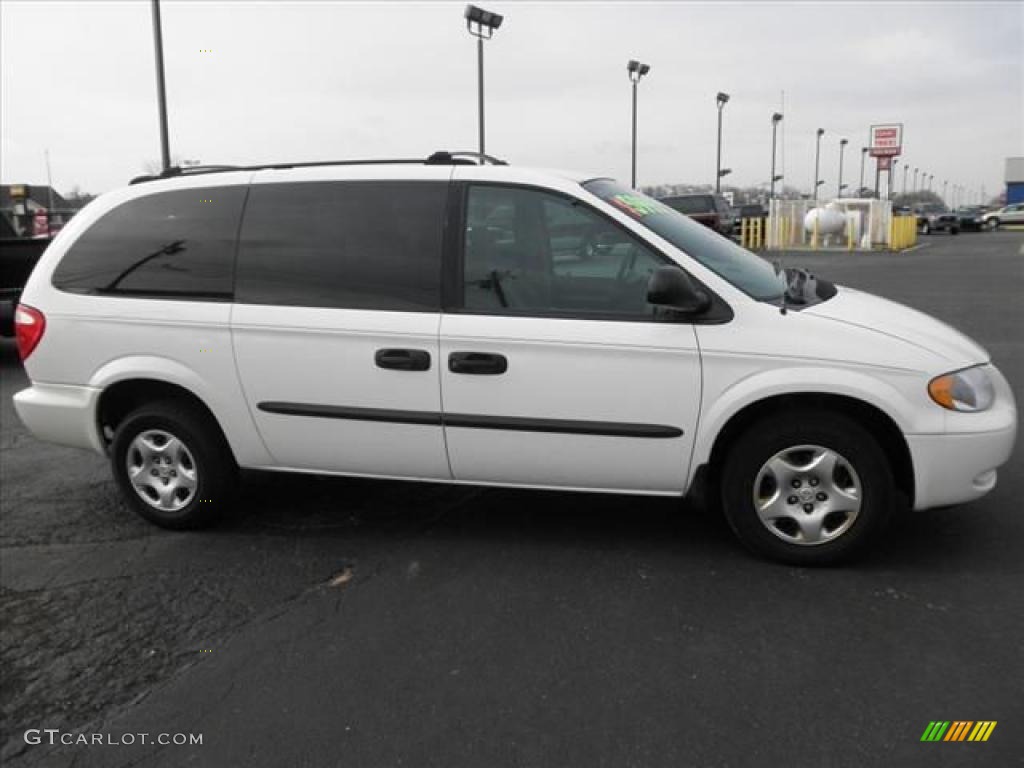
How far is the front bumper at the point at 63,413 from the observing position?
176 inches

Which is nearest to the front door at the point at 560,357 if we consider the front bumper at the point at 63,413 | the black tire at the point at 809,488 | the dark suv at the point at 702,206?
the black tire at the point at 809,488

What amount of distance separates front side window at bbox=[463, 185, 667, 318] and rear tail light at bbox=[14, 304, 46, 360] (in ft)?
7.45

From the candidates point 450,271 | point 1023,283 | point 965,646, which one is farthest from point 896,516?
point 1023,283

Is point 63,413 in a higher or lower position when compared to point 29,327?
lower

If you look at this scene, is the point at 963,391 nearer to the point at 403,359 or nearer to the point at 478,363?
the point at 478,363

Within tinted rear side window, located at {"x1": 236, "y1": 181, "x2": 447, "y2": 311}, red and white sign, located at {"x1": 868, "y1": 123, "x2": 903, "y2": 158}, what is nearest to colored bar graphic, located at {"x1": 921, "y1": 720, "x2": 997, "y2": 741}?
tinted rear side window, located at {"x1": 236, "y1": 181, "x2": 447, "y2": 311}

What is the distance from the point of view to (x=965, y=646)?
3129mm

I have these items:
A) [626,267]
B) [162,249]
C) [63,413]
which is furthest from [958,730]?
[63,413]

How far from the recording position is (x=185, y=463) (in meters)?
4.45

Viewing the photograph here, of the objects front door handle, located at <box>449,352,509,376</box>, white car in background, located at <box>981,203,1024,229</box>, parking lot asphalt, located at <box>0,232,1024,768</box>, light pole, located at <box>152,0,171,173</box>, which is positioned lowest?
parking lot asphalt, located at <box>0,232,1024,768</box>

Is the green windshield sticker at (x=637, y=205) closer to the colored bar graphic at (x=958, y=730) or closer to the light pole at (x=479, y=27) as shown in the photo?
the colored bar graphic at (x=958, y=730)

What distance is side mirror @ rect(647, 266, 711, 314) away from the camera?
11.6 feet

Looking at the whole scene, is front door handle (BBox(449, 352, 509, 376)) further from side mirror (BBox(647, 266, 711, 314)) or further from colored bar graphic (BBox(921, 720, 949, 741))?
colored bar graphic (BBox(921, 720, 949, 741))

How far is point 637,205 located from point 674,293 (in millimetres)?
720
